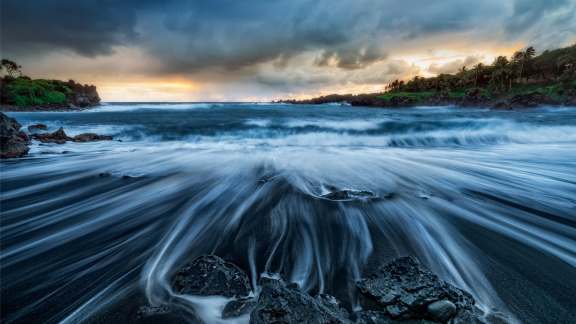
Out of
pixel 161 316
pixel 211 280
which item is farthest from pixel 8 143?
pixel 211 280

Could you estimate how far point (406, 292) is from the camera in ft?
6.13

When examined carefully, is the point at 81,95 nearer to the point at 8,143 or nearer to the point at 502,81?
the point at 8,143

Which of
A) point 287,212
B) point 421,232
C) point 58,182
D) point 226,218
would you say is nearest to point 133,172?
point 58,182

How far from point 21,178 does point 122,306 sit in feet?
20.9

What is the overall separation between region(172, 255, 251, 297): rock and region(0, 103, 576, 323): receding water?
3.2 inches

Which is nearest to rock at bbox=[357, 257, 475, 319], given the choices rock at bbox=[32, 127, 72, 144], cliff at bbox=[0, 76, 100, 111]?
rock at bbox=[32, 127, 72, 144]

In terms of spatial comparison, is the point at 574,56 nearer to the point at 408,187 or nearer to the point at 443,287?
the point at 408,187

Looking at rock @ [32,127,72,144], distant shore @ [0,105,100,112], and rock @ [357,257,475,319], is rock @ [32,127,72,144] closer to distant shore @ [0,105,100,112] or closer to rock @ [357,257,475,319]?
rock @ [357,257,475,319]

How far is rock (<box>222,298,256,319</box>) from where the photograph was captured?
1903 mm

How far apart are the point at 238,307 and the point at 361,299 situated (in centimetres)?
105

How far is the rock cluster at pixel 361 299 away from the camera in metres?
1.65

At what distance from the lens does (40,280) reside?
2.42m

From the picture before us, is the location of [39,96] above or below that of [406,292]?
above

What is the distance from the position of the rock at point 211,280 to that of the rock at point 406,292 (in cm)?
108
